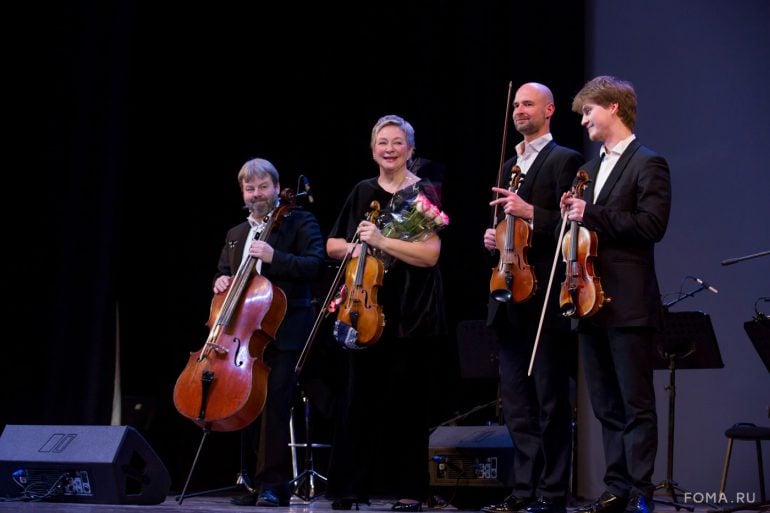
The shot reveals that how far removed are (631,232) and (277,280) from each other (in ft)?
5.78

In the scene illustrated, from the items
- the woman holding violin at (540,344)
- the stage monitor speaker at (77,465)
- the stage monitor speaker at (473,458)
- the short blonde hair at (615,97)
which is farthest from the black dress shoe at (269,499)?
the short blonde hair at (615,97)

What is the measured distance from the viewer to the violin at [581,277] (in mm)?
3412

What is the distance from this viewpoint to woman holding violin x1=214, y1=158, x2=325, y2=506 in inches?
171

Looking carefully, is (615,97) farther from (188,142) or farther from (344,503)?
(188,142)

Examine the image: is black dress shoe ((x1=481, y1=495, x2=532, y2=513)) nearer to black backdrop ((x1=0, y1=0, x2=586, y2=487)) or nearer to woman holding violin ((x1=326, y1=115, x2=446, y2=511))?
woman holding violin ((x1=326, y1=115, x2=446, y2=511))

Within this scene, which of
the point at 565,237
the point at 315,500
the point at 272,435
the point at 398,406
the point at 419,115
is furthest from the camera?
the point at 419,115

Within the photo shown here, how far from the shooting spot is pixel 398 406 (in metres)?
4.07

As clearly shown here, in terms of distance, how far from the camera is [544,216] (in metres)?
3.78

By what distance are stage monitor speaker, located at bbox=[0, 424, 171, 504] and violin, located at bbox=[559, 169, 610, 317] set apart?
1998mm

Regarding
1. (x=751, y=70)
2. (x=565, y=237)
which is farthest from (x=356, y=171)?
(x=565, y=237)

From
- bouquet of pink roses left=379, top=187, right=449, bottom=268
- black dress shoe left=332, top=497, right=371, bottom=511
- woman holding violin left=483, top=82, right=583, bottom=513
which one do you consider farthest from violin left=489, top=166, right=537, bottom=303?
black dress shoe left=332, top=497, right=371, bottom=511

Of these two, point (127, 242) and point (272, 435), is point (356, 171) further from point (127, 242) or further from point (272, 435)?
point (272, 435)

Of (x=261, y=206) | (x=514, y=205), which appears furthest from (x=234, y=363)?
(x=514, y=205)

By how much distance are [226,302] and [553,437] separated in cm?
157
